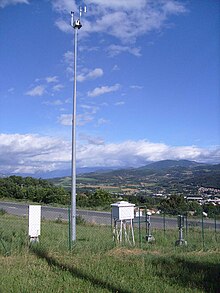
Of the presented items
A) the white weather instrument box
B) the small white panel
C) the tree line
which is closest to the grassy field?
the small white panel

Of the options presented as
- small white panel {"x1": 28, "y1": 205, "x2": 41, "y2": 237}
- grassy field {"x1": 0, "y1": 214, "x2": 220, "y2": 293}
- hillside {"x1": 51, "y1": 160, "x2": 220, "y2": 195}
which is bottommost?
grassy field {"x1": 0, "y1": 214, "x2": 220, "y2": 293}

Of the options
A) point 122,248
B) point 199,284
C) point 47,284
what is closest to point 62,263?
point 47,284

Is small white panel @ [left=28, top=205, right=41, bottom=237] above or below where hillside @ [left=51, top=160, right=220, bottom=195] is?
below

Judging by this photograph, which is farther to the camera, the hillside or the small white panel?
the hillside

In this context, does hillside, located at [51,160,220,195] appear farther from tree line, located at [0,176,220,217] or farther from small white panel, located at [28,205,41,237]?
small white panel, located at [28,205,41,237]

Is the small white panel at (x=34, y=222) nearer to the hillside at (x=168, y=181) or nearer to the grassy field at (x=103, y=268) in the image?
the grassy field at (x=103, y=268)

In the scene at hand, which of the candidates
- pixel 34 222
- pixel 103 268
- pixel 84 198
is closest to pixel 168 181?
pixel 84 198

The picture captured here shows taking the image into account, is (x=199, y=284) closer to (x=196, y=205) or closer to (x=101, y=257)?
(x=101, y=257)

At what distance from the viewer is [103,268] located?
8719 mm

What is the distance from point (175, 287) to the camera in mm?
7258

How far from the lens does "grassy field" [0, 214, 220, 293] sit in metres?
7.27

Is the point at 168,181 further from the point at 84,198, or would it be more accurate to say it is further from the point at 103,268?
the point at 103,268

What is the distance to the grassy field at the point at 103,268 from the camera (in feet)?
23.8

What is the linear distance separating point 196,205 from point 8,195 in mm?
33088
